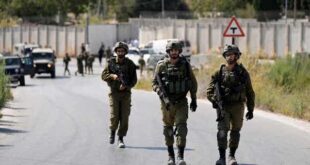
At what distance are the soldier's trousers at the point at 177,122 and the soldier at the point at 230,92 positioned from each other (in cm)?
45

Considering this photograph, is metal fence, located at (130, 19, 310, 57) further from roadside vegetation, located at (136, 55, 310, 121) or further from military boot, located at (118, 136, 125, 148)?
military boot, located at (118, 136, 125, 148)

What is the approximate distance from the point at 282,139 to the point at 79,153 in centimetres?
486

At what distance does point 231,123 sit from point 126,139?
4.58m

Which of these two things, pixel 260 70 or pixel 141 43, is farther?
pixel 141 43

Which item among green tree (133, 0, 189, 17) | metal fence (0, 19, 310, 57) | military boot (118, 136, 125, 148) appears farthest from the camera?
green tree (133, 0, 189, 17)

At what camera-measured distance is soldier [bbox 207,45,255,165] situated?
12.7 m

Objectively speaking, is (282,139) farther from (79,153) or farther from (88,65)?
(88,65)

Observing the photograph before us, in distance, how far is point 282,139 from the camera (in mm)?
17469

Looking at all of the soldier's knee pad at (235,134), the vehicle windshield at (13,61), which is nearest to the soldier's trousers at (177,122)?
the soldier's knee pad at (235,134)

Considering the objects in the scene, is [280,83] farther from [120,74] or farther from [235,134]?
[235,134]

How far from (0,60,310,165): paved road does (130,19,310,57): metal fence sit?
1310 inches

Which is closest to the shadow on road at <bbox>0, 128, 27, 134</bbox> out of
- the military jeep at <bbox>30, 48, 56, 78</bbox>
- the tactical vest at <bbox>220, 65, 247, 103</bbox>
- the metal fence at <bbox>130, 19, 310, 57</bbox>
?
the tactical vest at <bbox>220, 65, 247, 103</bbox>

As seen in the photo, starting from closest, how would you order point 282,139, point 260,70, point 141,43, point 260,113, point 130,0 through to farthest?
point 282,139 < point 260,113 < point 260,70 < point 141,43 < point 130,0

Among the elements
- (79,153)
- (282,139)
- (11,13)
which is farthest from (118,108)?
(11,13)
